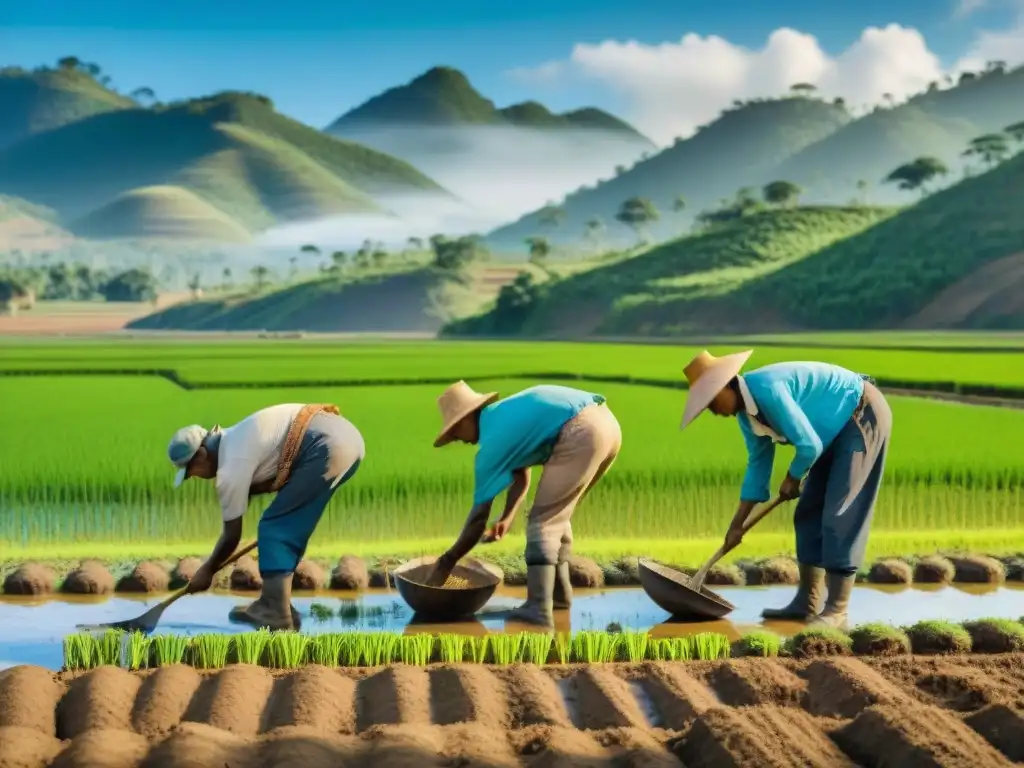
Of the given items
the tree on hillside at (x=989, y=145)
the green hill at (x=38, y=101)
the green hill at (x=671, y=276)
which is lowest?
the green hill at (x=671, y=276)

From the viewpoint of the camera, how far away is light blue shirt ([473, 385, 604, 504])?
689 centimetres

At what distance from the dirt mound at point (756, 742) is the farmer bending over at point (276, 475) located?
295 cm

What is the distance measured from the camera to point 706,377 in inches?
272

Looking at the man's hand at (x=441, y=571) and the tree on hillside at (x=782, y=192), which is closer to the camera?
the man's hand at (x=441, y=571)

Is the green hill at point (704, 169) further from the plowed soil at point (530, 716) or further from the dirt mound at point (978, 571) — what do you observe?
the plowed soil at point (530, 716)

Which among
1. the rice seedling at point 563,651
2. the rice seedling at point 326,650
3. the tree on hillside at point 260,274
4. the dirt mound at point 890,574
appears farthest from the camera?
the tree on hillside at point 260,274

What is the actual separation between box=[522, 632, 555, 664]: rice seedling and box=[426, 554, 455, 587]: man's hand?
125cm

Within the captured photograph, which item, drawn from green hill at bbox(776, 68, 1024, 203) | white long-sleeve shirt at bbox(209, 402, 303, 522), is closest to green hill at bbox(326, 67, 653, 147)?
green hill at bbox(776, 68, 1024, 203)

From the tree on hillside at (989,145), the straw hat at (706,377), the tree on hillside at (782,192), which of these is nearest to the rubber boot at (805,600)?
the straw hat at (706,377)

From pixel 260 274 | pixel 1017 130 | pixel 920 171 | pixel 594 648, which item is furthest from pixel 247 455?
pixel 260 274

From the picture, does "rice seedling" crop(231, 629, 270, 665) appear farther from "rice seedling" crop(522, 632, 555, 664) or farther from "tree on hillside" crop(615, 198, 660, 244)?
"tree on hillside" crop(615, 198, 660, 244)

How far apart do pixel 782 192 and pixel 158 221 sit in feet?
198

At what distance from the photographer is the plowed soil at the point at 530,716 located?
162 inches

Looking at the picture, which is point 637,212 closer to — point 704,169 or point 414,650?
point 704,169
